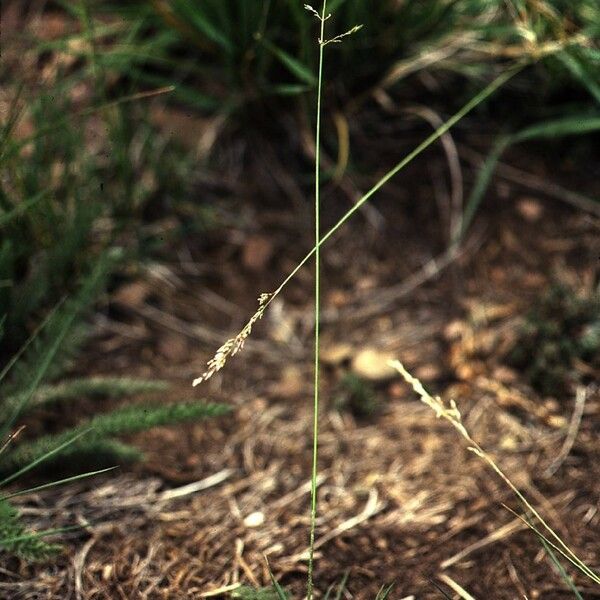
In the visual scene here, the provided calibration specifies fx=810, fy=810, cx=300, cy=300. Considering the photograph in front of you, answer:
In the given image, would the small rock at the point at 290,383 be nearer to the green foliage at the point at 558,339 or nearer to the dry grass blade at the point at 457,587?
the green foliage at the point at 558,339

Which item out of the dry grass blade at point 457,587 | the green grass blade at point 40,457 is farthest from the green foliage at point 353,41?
the dry grass blade at point 457,587

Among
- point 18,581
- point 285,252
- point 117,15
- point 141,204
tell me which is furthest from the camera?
point 117,15

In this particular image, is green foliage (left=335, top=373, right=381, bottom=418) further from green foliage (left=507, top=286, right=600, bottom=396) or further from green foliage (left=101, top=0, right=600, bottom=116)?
green foliage (left=101, top=0, right=600, bottom=116)

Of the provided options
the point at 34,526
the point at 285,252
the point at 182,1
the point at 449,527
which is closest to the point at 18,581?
the point at 34,526

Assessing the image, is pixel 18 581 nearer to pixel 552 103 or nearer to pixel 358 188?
pixel 358 188

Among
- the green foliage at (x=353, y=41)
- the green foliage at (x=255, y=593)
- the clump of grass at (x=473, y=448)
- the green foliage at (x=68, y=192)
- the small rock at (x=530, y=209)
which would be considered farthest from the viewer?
the small rock at (x=530, y=209)

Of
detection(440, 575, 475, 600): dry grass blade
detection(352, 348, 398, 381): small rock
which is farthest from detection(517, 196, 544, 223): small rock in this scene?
detection(440, 575, 475, 600): dry grass blade
